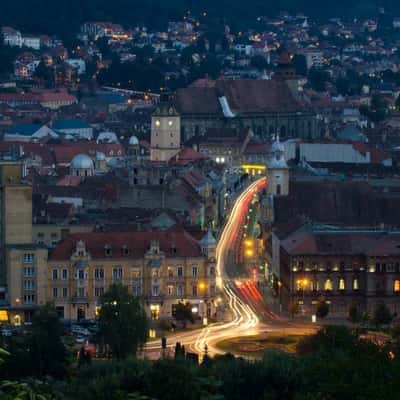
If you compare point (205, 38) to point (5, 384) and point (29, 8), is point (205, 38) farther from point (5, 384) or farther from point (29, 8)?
point (5, 384)

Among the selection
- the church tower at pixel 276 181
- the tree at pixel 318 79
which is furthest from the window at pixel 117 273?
the tree at pixel 318 79

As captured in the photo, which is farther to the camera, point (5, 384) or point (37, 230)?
point (37, 230)

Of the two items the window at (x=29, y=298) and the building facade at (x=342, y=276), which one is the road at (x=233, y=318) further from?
the window at (x=29, y=298)

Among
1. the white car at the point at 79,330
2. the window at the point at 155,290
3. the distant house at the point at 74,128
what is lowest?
the white car at the point at 79,330

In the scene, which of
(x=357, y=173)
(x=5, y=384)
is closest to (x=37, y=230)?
(x=357, y=173)

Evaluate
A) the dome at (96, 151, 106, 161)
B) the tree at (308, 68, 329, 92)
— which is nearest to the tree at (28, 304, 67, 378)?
the dome at (96, 151, 106, 161)

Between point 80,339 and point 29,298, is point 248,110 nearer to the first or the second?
point 29,298
